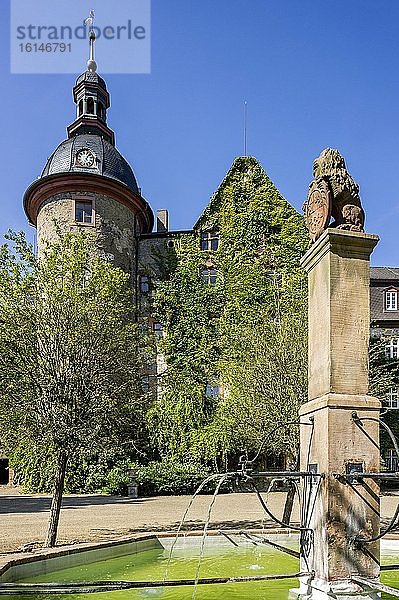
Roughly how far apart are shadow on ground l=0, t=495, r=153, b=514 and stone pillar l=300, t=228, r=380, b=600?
17115mm

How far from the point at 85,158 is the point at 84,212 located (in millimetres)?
3071

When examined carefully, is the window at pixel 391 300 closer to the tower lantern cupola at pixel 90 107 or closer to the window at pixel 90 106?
the tower lantern cupola at pixel 90 107

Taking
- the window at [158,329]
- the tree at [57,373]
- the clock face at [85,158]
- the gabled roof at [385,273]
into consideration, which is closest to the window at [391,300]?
the gabled roof at [385,273]

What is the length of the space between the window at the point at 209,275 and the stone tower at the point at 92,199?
3703 mm

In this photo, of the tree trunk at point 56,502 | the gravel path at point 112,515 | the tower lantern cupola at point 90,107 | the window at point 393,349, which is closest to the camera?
the tree trunk at point 56,502

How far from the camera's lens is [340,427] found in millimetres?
5199

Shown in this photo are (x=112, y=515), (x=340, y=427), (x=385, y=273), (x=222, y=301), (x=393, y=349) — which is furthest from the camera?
(x=385, y=273)

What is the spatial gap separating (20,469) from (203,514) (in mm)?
13704

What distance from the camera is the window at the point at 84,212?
34000 mm

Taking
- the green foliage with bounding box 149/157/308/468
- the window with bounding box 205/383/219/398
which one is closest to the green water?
the green foliage with bounding box 149/157/308/468

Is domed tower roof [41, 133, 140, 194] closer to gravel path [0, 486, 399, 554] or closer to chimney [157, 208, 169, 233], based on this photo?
chimney [157, 208, 169, 233]

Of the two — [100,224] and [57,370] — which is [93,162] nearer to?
[100,224]

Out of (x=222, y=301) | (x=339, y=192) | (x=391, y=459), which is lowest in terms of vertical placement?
(x=391, y=459)

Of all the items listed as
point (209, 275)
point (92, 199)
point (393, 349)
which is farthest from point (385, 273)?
point (92, 199)
